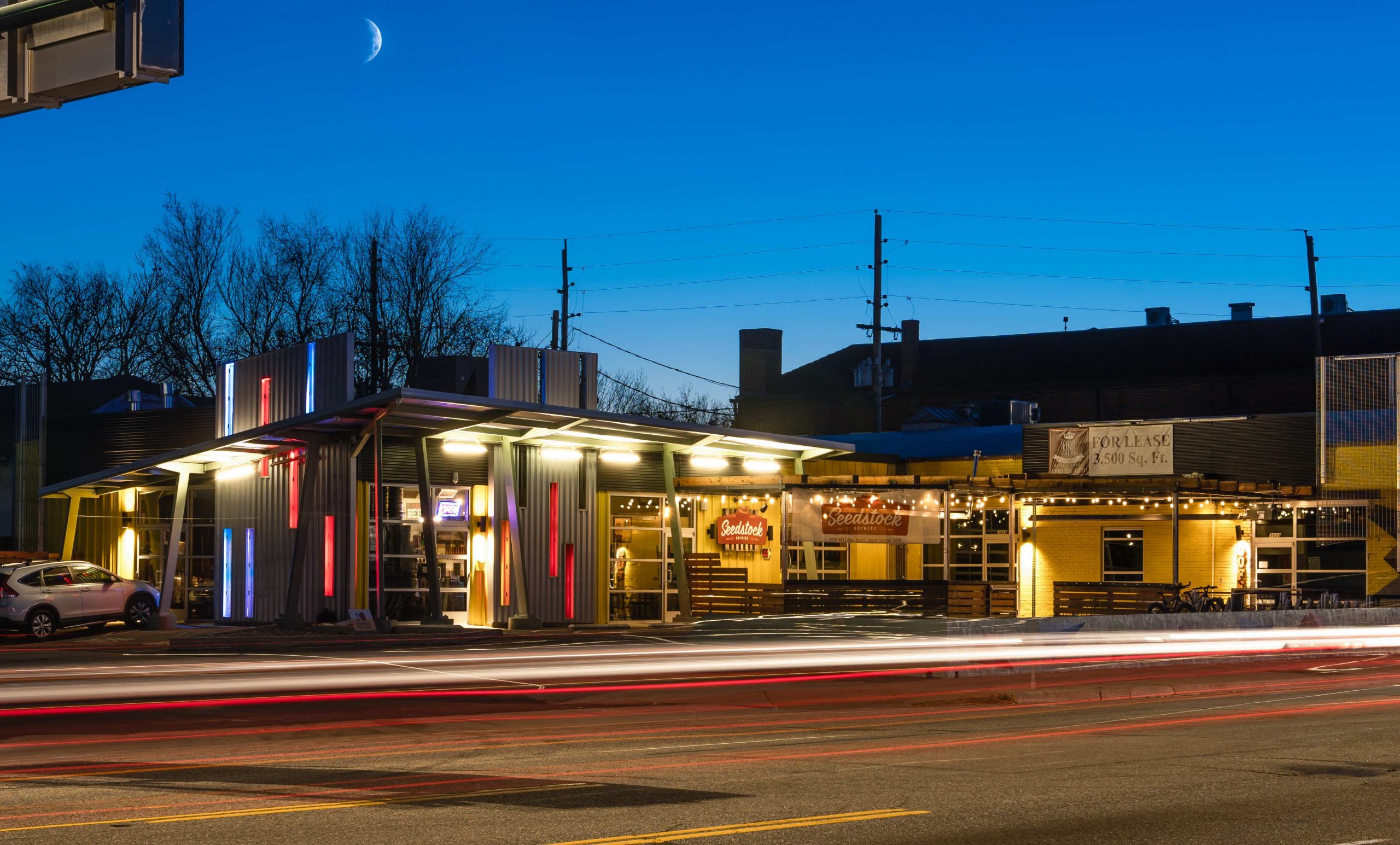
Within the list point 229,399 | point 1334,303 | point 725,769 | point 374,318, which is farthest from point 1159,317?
point 725,769

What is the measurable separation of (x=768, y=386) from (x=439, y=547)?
53358mm

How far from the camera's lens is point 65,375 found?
65.8 m

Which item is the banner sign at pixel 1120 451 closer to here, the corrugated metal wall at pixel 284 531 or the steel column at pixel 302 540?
the corrugated metal wall at pixel 284 531

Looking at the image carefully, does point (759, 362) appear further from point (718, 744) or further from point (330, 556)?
point (718, 744)

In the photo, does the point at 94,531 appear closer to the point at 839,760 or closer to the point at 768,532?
the point at 768,532

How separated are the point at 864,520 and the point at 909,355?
4561 centimetres

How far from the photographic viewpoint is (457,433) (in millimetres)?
30172

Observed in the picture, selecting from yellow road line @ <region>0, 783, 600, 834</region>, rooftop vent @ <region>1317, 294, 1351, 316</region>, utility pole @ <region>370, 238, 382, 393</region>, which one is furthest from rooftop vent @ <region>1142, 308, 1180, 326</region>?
yellow road line @ <region>0, 783, 600, 834</region>

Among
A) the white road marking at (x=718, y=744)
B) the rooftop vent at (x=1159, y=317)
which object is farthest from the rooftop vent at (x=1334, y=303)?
the white road marking at (x=718, y=744)

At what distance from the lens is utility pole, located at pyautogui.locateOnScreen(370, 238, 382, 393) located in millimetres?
58281

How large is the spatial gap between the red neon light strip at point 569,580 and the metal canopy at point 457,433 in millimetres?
2269

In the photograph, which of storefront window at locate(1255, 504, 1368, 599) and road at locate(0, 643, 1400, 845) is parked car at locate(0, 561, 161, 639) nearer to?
road at locate(0, 643, 1400, 845)

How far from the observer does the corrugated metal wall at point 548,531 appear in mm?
31641

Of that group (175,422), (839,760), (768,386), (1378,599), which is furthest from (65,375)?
(839,760)
